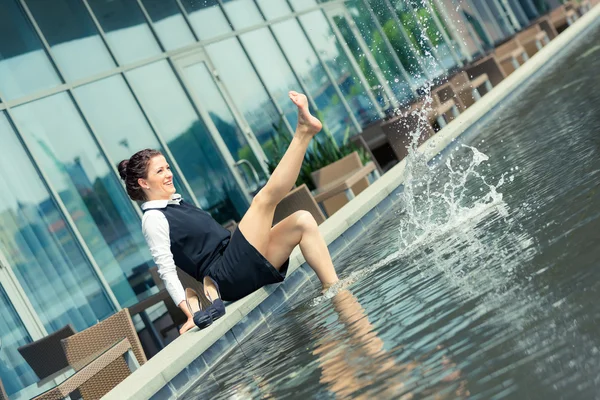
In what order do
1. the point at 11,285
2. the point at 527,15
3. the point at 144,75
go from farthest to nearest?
the point at 527,15 < the point at 144,75 < the point at 11,285

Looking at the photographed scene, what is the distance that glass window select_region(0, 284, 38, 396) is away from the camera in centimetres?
1020

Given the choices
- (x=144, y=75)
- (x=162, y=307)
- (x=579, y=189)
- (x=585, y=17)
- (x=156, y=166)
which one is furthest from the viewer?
(x=585, y=17)

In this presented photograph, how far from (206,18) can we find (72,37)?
11.7ft

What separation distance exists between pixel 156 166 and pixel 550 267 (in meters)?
2.70

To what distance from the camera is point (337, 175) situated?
1209 centimetres

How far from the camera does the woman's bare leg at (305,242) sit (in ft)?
21.5

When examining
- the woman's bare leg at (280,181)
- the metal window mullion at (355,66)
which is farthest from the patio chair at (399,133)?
the woman's bare leg at (280,181)

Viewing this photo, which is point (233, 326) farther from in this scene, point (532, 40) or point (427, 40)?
point (427, 40)

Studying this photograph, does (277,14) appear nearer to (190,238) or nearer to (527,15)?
(190,238)

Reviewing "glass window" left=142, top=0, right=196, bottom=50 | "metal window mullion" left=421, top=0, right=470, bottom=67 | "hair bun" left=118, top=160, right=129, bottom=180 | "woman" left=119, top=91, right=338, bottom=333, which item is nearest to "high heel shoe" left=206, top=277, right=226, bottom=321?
"woman" left=119, top=91, right=338, bottom=333

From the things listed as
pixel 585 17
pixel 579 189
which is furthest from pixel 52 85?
pixel 585 17

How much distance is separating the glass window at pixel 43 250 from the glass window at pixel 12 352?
0.29 m

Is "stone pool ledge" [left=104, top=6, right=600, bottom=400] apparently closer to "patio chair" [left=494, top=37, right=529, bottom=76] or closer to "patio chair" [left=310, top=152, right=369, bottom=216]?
"patio chair" [left=310, top=152, right=369, bottom=216]

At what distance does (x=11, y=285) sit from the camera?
413 inches
